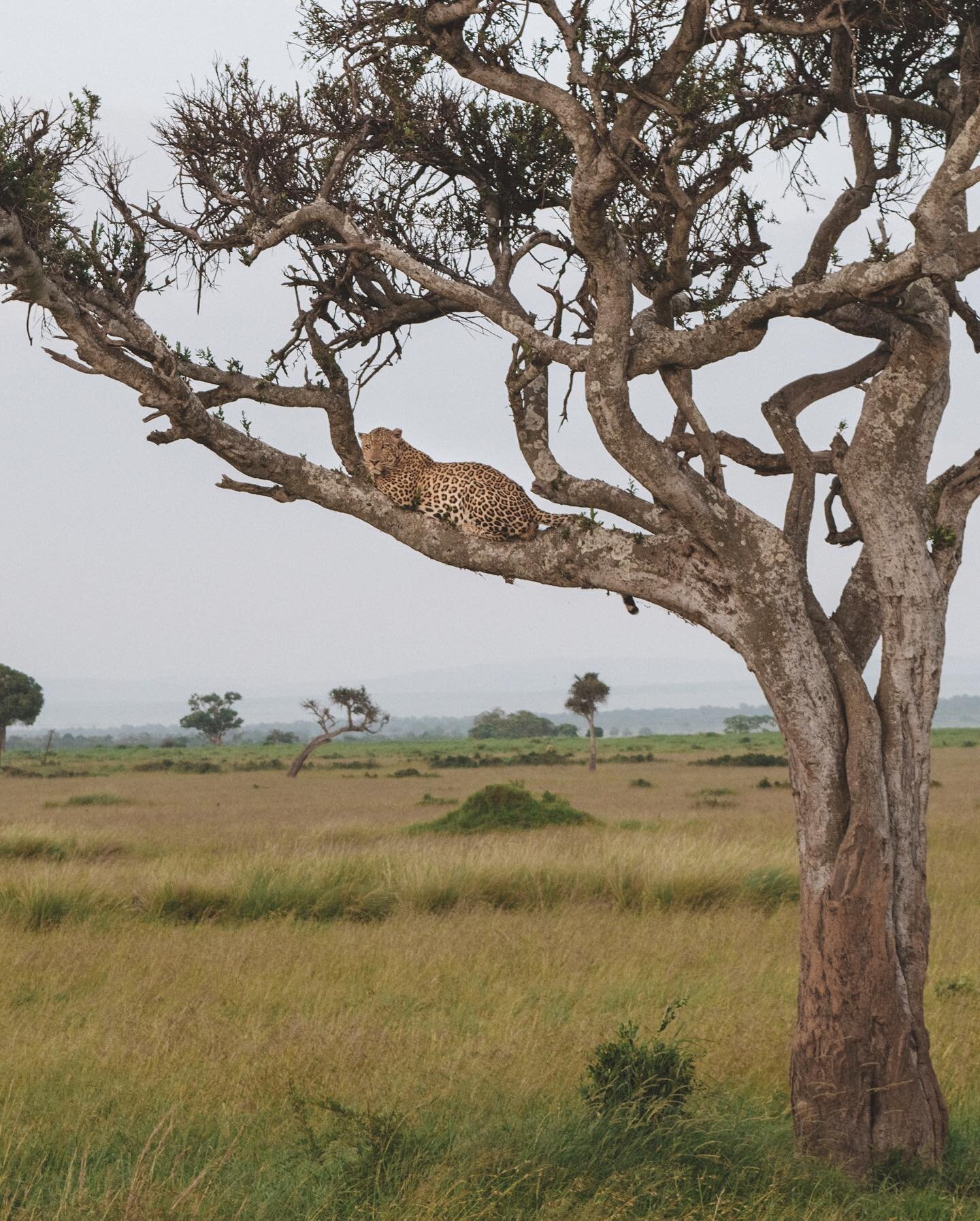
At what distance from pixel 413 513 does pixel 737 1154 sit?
388 cm

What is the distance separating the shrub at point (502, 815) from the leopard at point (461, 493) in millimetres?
15700

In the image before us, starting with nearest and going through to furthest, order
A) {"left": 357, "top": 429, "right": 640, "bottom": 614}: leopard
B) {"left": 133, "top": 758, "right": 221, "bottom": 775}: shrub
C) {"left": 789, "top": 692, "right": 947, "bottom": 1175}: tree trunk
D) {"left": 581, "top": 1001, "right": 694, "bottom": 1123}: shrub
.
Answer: {"left": 789, "top": 692, "right": 947, "bottom": 1175}: tree trunk
{"left": 581, "top": 1001, "right": 694, "bottom": 1123}: shrub
{"left": 357, "top": 429, "right": 640, "bottom": 614}: leopard
{"left": 133, "top": 758, "right": 221, "bottom": 775}: shrub

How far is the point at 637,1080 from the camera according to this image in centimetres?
664

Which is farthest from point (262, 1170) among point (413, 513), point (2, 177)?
point (2, 177)

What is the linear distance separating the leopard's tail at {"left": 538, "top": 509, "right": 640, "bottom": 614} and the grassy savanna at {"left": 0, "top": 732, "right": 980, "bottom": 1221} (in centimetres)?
277

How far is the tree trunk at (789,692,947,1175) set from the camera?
584 cm

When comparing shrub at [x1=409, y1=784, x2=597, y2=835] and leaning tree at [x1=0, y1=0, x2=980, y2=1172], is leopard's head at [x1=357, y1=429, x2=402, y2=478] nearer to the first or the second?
leaning tree at [x1=0, y1=0, x2=980, y2=1172]

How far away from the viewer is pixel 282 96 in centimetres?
884

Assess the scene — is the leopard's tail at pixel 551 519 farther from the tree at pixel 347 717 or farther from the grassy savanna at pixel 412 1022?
the tree at pixel 347 717

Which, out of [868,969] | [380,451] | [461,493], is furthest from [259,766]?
[868,969]

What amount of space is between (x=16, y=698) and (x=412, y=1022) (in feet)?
249

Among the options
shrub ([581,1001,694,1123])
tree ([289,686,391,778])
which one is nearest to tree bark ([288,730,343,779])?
tree ([289,686,391,778])

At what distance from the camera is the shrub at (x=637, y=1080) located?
20.8ft

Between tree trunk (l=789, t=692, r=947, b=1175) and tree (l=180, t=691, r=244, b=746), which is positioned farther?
tree (l=180, t=691, r=244, b=746)
